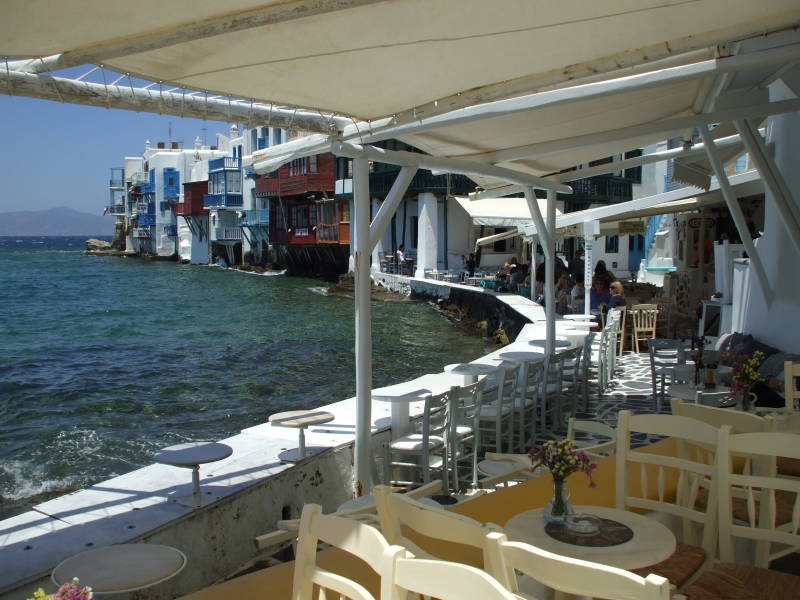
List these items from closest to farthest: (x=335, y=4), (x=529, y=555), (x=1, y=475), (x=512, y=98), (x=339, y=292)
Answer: (x=529, y=555)
(x=335, y=4)
(x=512, y=98)
(x=1, y=475)
(x=339, y=292)

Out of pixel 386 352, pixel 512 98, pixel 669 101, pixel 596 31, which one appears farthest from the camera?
pixel 386 352

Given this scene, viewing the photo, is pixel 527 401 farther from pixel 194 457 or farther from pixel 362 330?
pixel 194 457

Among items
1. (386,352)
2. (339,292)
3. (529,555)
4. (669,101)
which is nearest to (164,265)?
(339,292)

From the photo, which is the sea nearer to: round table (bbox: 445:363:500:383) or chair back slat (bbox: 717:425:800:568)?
round table (bbox: 445:363:500:383)

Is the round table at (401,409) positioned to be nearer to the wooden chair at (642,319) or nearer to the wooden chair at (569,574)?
the wooden chair at (569,574)

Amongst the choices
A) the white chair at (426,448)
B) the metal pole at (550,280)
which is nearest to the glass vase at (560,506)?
A: the white chair at (426,448)

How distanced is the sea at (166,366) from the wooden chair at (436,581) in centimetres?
816

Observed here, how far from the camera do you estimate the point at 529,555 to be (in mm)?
1980

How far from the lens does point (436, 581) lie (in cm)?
186

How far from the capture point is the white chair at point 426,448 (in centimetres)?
639

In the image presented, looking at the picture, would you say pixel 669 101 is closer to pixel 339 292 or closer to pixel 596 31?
pixel 596 31

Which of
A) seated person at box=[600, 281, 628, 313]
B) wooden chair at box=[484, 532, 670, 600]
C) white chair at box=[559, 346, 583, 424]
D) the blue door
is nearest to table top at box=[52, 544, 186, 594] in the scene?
wooden chair at box=[484, 532, 670, 600]

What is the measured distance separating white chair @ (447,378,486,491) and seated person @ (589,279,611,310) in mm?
9426

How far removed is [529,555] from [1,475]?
32.7ft
